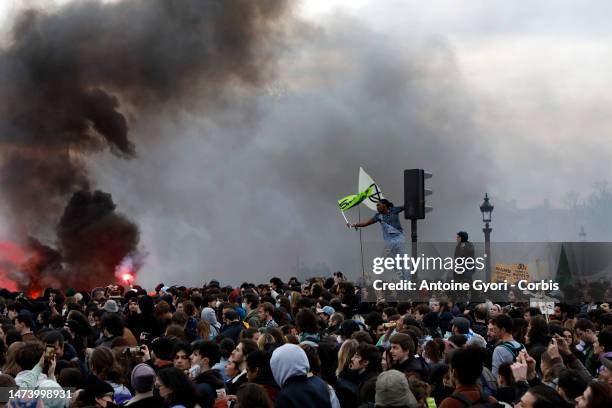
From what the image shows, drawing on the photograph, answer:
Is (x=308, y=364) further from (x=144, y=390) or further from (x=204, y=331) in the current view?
(x=204, y=331)

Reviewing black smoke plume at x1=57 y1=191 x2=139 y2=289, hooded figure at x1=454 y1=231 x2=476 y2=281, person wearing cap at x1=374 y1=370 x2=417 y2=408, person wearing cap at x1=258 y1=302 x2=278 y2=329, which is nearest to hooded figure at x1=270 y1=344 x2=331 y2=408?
person wearing cap at x1=374 y1=370 x2=417 y2=408

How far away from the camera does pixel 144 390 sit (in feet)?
17.6

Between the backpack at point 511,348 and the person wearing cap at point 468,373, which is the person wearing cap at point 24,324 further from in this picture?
the person wearing cap at point 468,373

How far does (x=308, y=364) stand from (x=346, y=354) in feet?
3.40

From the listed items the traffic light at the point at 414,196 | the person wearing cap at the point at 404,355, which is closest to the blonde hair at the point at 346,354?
the person wearing cap at the point at 404,355

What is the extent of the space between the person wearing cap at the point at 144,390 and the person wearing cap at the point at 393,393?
1.42 meters

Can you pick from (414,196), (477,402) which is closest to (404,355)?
(477,402)

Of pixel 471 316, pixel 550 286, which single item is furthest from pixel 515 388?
pixel 550 286

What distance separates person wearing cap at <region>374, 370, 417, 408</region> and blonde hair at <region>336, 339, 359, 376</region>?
142 cm

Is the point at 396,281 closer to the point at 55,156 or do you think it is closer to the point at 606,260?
the point at 606,260

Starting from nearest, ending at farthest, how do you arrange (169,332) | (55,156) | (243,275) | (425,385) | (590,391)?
(590,391)
(425,385)
(169,332)
(55,156)
(243,275)

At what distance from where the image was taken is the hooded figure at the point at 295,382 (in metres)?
5.34

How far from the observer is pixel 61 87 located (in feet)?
110

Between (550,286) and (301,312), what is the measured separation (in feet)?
17.6
